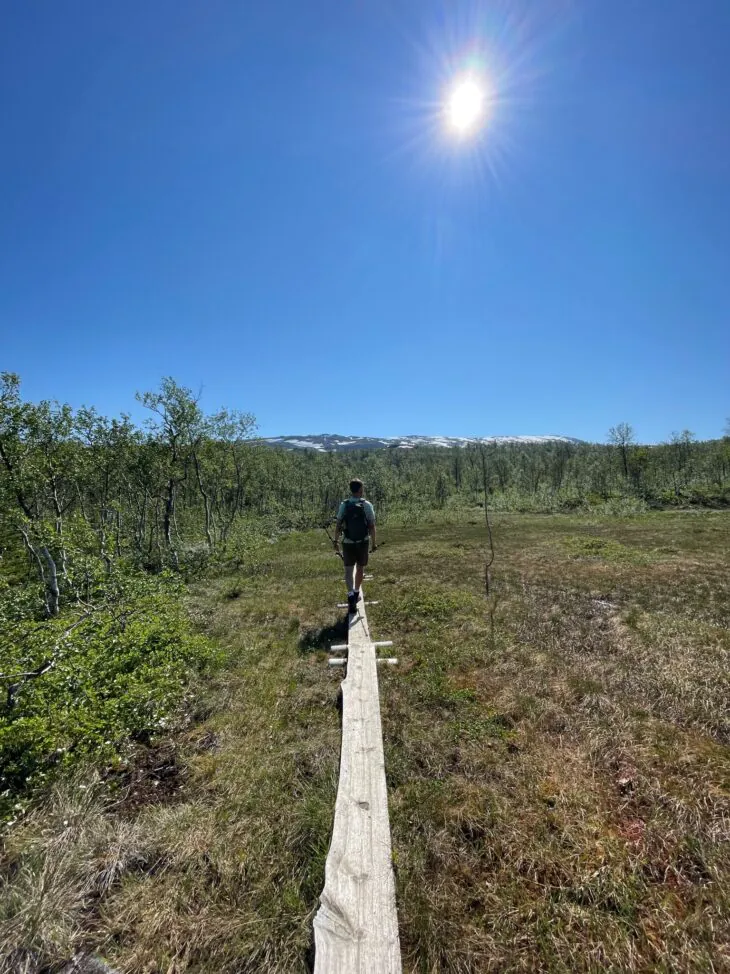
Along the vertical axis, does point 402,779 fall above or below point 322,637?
above

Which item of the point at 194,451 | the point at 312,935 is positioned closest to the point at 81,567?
the point at 312,935

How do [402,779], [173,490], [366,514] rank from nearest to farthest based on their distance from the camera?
[402,779] → [366,514] → [173,490]

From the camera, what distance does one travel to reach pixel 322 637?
855 cm

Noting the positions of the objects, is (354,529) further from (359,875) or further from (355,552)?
(359,875)

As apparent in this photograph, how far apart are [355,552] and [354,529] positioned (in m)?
0.57

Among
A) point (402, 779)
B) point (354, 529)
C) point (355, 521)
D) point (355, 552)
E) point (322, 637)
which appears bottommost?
point (322, 637)

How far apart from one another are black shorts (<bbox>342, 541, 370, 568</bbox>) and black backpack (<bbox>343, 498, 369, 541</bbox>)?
0.39ft

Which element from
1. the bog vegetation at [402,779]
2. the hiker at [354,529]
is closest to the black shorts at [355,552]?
the hiker at [354,529]

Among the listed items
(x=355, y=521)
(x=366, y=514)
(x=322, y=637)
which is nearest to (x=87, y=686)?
(x=322, y=637)

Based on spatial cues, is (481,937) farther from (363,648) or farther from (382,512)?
(382,512)

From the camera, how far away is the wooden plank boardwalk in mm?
2559

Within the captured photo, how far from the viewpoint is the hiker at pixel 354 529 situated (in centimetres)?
899

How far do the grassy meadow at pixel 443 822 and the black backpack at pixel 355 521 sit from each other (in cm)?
269

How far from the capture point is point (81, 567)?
11289mm
